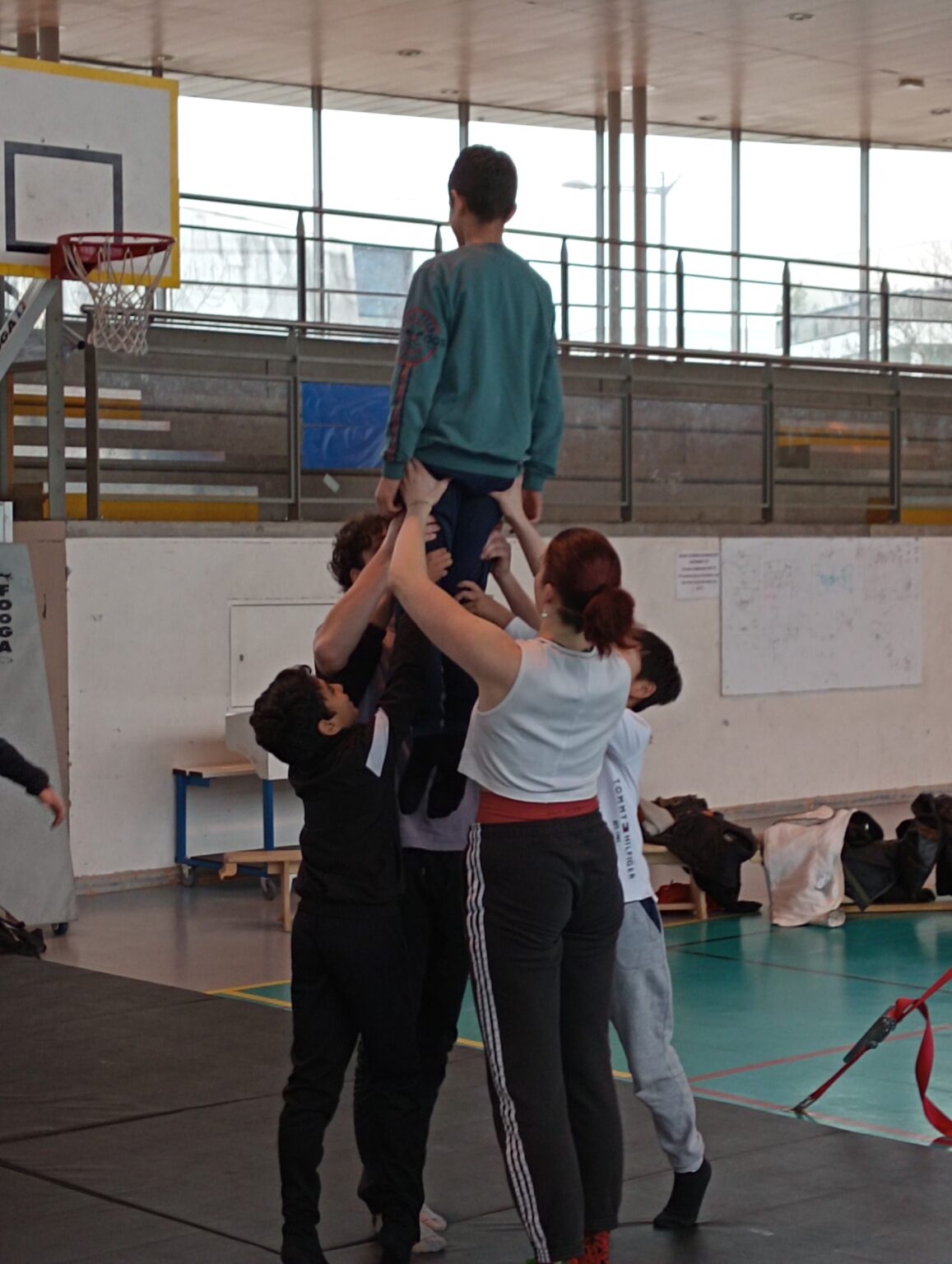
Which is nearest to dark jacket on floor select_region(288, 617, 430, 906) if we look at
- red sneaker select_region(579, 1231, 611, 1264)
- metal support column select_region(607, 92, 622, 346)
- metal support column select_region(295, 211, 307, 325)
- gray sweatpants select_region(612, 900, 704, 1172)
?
gray sweatpants select_region(612, 900, 704, 1172)

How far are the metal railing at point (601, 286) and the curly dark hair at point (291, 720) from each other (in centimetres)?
953

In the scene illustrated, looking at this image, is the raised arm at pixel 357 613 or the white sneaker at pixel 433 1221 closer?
the raised arm at pixel 357 613

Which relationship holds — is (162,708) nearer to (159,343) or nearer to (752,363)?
(159,343)

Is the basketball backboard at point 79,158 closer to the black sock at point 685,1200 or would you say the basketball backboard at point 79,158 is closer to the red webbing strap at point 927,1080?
the red webbing strap at point 927,1080

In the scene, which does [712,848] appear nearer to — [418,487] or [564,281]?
[418,487]

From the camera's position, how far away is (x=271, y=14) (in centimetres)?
1309

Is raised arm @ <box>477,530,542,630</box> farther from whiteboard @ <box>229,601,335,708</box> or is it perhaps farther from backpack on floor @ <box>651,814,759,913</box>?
whiteboard @ <box>229,601,335,708</box>

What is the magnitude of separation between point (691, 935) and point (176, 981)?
7.57 feet

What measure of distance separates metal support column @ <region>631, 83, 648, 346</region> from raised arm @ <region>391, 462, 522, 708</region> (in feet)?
36.7

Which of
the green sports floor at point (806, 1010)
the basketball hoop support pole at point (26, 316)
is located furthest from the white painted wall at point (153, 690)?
the green sports floor at point (806, 1010)

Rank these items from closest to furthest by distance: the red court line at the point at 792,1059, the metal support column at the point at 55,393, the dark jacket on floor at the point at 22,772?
the dark jacket on floor at the point at 22,772 < the red court line at the point at 792,1059 < the metal support column at the point at 55,393

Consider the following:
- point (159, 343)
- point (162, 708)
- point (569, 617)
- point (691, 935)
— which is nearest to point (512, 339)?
point (569, 617)

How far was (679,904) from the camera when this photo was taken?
8141mm

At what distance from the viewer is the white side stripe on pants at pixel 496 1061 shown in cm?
314
